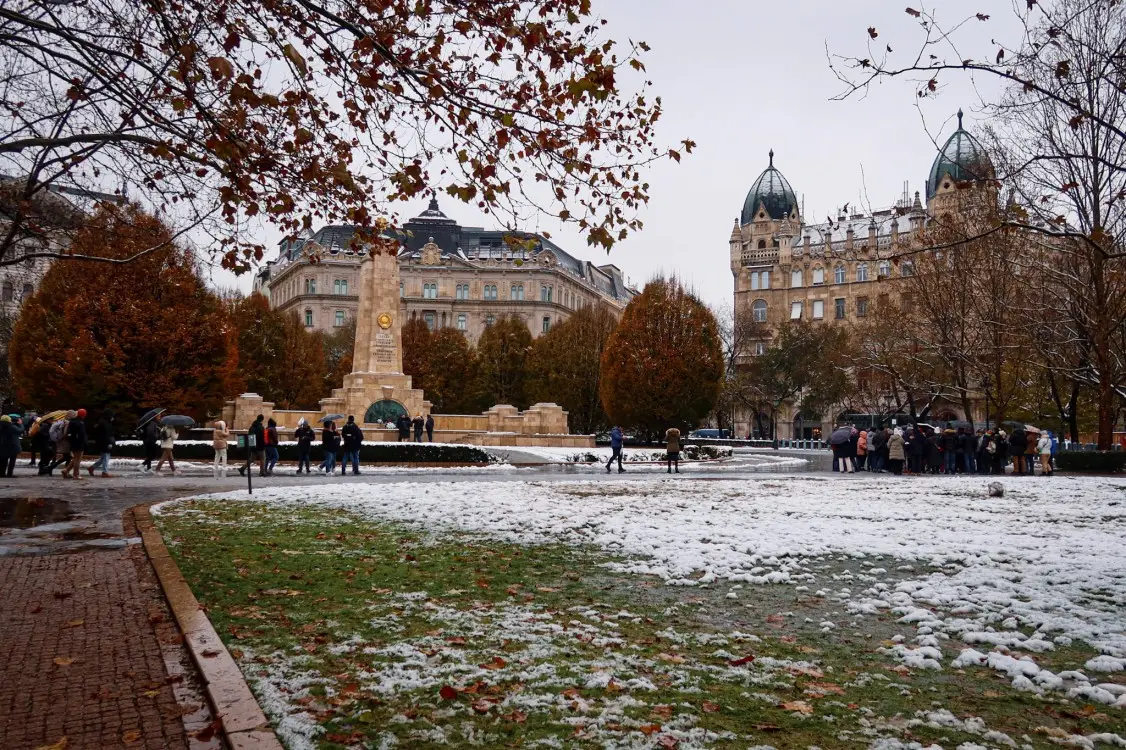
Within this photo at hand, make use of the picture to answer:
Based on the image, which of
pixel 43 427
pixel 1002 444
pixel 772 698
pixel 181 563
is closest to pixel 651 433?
pixel 1002 444

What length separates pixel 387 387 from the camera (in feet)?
145

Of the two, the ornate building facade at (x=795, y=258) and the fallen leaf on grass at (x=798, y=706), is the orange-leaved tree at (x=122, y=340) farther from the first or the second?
the ornate building facade at (x=795, y=258)

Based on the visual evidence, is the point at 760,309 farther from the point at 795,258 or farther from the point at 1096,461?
the point at 1096,461

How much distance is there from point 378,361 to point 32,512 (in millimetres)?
29654

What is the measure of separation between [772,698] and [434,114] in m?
5.97

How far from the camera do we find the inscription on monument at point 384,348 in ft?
146

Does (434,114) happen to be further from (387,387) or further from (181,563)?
(387,387)

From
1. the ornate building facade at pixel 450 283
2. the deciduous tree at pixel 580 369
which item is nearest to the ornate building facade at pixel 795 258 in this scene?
the ornate building facade at pixel 450 283

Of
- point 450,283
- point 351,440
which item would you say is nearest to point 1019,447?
point 351,440

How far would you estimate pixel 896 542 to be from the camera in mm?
11531

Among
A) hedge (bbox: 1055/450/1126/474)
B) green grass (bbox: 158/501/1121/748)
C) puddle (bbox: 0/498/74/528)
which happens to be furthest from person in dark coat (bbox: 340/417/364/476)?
hedge (bbox: 1055/450/1126/474)

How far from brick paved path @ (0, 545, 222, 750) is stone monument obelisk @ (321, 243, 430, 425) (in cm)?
3476

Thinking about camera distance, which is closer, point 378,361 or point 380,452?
point 380,452

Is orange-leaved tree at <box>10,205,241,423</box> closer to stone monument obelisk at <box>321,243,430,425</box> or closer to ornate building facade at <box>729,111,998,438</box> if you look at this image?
stone monument obelisk at <box>321,243,430,425</box>
